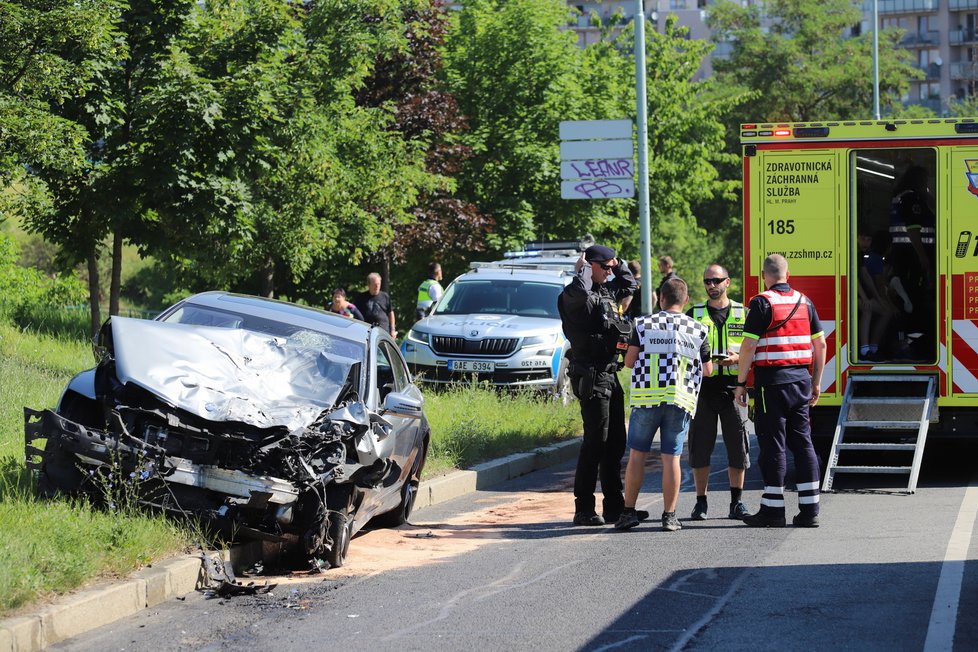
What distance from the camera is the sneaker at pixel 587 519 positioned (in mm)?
9680

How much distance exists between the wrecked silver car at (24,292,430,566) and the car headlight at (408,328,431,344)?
8.20 meters

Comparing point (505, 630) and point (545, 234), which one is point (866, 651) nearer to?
point (505, 630)

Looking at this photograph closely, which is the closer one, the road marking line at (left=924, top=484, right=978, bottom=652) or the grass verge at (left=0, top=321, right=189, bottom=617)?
the road marking line at (left=924, top=484, right=978, bottom=652)

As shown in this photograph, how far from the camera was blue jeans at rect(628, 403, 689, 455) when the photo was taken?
30.6 feet

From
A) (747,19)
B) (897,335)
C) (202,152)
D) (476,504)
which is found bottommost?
(476,504)

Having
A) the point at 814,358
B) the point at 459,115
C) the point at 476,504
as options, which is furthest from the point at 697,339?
the point at 459,115

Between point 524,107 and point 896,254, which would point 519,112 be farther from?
point 896,254

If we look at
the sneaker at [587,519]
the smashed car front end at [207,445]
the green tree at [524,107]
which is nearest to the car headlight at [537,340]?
the sneaker at [587,519]

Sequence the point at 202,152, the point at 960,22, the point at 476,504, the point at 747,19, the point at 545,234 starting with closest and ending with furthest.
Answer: the point at 476,504
the point at 202,152
the point at 545,234
the point at 747,19
the point at 960,22

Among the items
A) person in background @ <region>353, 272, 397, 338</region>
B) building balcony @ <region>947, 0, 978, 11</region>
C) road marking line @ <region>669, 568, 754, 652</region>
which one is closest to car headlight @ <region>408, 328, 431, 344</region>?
person in background @ <region>353, 272, 397, 338</region>

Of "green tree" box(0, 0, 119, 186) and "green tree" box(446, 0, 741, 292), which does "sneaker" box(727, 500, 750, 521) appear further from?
"green tree" box(446, 0, 741, 292)

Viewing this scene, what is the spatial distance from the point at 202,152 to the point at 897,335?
846 cm

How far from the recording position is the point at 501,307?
59.3ft

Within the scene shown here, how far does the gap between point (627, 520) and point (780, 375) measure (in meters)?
1.51
